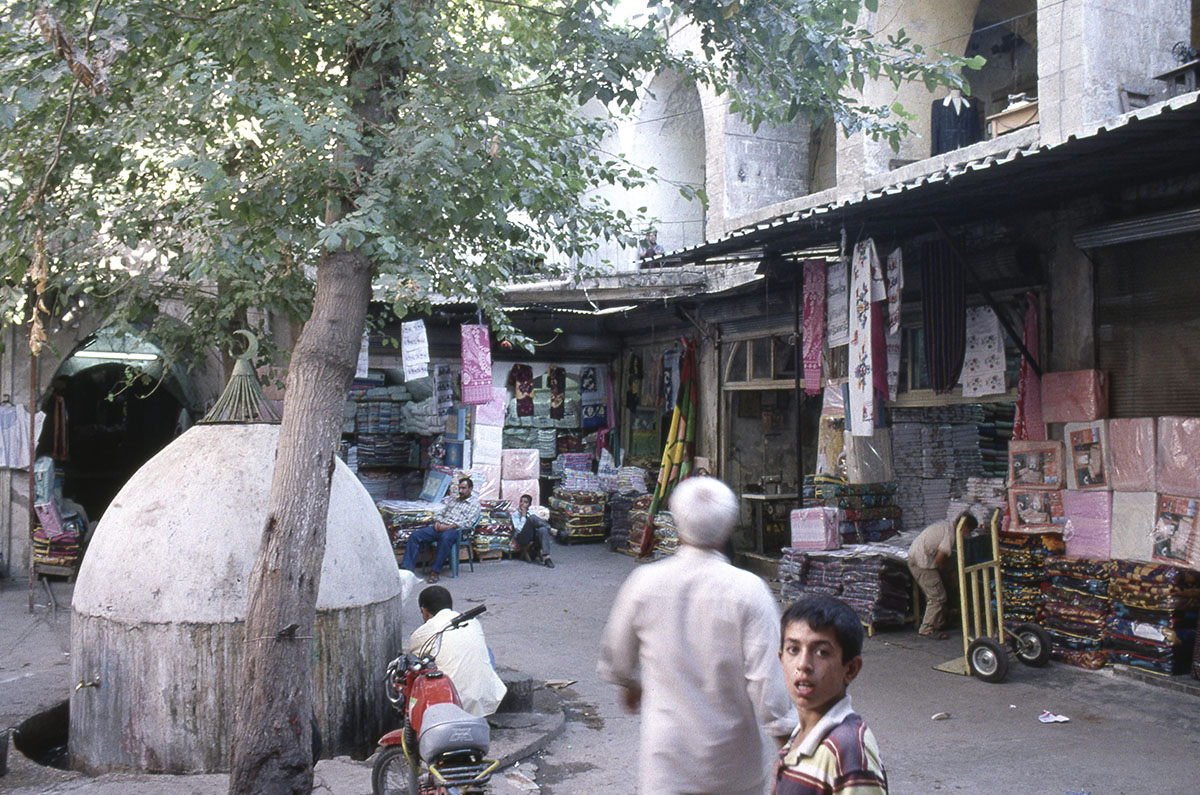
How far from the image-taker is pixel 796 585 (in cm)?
991

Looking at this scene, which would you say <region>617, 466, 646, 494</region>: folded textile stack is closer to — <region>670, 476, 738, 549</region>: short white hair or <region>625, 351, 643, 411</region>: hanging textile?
→ <region>625, 351, 643, 411</region>: hanging textile

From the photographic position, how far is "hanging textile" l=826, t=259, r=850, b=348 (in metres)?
9.53

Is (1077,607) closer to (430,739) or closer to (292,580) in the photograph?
(430,739)

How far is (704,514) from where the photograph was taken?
10.5 ft

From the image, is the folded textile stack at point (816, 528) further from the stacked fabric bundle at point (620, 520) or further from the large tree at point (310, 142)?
the stacked fabric bundle at point (620, 520)

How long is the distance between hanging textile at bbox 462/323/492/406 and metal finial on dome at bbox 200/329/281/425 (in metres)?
6.97

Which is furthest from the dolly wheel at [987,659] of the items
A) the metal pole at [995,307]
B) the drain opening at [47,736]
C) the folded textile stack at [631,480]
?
the folded textile stack at [631,480]

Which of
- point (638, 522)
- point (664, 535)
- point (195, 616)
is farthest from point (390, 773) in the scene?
point (638, 522)

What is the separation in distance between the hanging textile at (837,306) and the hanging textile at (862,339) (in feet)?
1.13

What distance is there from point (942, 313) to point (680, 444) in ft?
19.1

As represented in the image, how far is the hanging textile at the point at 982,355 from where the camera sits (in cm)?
→ 861

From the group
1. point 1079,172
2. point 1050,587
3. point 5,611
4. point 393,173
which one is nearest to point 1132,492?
point 1050,587

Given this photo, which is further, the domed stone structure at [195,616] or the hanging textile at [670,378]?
the hanging textile at [670,378]

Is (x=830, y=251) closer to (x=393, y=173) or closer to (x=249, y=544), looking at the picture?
(x=393, y=173)
